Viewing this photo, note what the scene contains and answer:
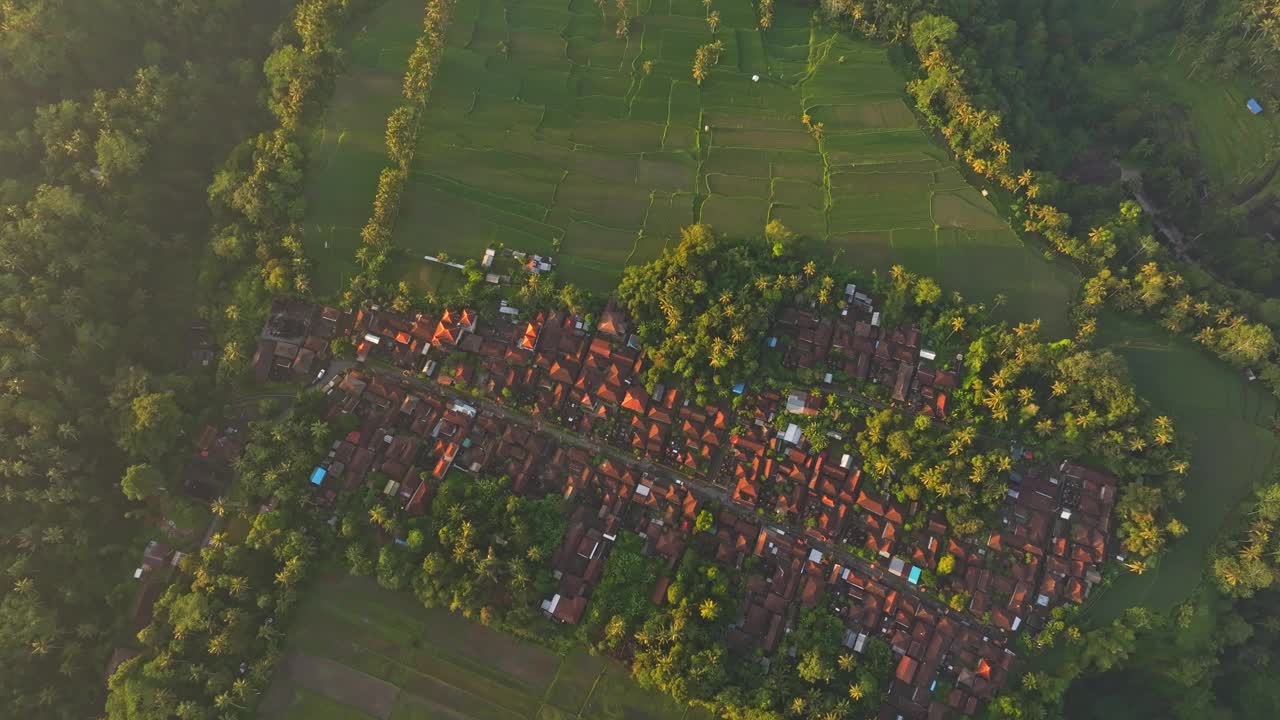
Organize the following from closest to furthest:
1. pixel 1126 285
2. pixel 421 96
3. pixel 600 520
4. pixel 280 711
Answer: pixel 280 711
pixel 600 520
pixel 1126 285
pixel 421 96

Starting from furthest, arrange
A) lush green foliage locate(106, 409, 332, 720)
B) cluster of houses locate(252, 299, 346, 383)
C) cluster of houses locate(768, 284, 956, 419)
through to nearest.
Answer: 1. cluster of houses locate(252, 299, 346, 383)
2. cluster of houses locate(768, 284, 956, 419)
3. lush green foliage locate(106, 409, 332, 720)

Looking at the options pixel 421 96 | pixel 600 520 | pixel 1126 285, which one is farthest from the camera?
pixel 421 96

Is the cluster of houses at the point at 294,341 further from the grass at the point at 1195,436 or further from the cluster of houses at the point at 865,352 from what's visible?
the grass at the point at 1195,436

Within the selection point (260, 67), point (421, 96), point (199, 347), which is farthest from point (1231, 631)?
point (260, 67)

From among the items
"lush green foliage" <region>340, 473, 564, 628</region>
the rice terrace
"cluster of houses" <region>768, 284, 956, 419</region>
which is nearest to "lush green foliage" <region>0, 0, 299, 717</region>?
the rice terrace

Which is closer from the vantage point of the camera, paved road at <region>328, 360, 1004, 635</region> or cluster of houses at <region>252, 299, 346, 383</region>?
paved road at <region>328, 360, 1004, 635</region>

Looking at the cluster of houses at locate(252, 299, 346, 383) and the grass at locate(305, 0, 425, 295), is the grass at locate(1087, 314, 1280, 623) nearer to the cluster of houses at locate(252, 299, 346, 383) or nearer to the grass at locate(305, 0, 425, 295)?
the cluster of houses at locate(252, 299, 346, 383)

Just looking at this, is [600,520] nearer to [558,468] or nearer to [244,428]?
[558,468]
